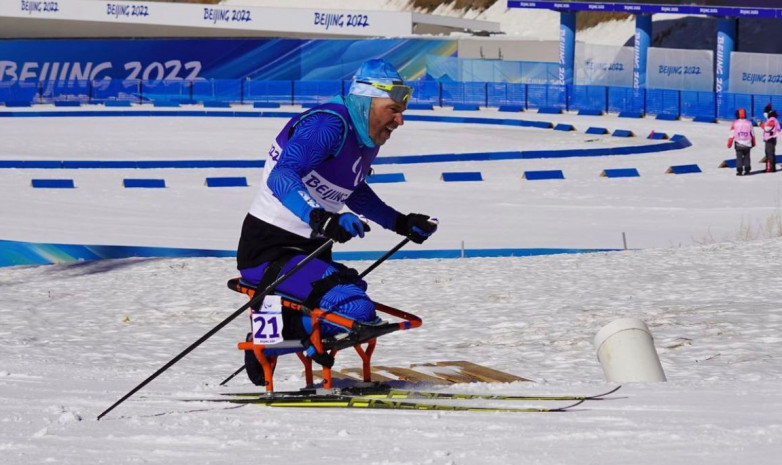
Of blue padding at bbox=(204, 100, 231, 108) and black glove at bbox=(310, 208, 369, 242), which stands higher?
black glove at bbox=(310, 208, 369, 242)

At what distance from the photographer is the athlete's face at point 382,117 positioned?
618cm

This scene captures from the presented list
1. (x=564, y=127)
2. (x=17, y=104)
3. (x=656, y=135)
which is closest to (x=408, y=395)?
(x=656, y=135)

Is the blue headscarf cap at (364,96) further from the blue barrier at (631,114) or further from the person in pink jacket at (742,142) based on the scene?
the blue barrier at (631,114)

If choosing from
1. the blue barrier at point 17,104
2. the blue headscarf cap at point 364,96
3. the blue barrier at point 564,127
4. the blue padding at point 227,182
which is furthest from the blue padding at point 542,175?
the blue barrier at point 17,104

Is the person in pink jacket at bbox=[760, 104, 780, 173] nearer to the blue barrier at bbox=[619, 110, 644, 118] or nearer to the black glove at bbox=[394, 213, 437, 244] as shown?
the blue barrier at bbox=[619, 110, 644, 118]

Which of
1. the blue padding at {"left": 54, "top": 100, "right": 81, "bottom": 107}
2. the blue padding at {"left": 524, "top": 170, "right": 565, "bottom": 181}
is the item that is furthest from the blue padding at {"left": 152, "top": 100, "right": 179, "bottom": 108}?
the blue padding at {"left": 524, "top": 170, "right": 565, "bottom": 181}

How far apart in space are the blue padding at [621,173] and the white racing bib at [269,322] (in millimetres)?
18986

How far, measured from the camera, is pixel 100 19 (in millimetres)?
58188

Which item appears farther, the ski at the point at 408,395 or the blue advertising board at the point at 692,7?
the blue advertising board at the point at 692,7

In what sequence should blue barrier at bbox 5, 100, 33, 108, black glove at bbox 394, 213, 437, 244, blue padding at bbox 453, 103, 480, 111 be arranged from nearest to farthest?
black glove at bbox 394, 213, 437, 244 → blue padding at bbox 453, 103, 480, 111 → blue barrier at bbox 5, 100, 33, 108

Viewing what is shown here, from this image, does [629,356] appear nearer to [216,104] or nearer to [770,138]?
[770,138]

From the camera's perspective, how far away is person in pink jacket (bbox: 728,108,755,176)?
24422 millimetres

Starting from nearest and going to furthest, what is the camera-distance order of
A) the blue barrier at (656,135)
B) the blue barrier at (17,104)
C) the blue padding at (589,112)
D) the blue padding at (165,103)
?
the blue barrier at (656,135) < the blue padding at (589,112) < the blue barrier at (17,104) < the blue padding at (165,103)

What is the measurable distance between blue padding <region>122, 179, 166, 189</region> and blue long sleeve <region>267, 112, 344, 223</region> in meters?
17.4
